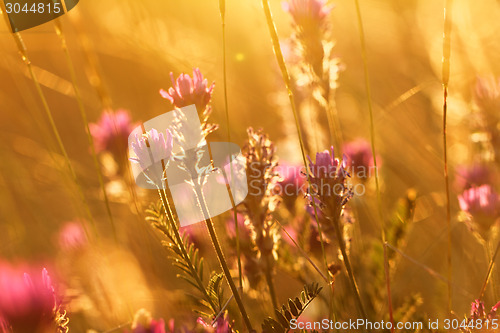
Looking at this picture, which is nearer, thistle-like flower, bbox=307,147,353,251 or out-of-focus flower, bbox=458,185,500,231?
thistle-like flower, bbox=307,147,353,251

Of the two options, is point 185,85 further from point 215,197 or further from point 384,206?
point 384,206

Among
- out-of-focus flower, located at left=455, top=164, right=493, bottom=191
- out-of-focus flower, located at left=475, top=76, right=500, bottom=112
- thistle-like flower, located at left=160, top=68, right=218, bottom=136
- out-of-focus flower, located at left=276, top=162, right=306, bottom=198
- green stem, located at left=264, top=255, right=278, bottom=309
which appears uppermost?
thistle-like flower, located at left=160, top=68, right=218, bottom=136

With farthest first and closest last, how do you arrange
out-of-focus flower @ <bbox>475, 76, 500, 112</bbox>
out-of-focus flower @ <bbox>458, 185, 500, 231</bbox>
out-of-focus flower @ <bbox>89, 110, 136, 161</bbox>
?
out-of-focus flower @ <bbox>89, 110, 136, 161</bbox>
out-of-focus flower @ <bbox>475, 76, 500, 112</bbox>
out-of-focus flower @ <bbox>458, 185, 500, 231</bbox>

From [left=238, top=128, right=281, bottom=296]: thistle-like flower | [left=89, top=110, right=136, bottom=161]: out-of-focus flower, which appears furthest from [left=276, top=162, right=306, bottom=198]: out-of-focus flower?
[left=89, top=110, right=136, bottom=161]: out-of-focus flower

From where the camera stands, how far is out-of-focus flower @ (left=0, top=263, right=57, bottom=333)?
25.8 inches

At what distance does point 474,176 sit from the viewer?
129cm

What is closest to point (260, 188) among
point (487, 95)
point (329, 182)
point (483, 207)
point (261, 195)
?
point (261, 195)

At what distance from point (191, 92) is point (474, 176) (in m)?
0.90

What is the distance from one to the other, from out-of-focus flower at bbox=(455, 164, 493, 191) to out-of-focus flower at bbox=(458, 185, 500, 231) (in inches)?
9.4

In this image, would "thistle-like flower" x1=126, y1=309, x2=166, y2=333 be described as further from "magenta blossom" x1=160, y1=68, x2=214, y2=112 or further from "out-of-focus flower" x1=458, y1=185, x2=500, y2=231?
"out-of-focus flower" x1=458, y1=185, x2=500, y2=231

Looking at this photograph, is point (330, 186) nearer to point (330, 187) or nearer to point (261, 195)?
point (330, 187)

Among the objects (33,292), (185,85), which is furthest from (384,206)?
(33,292)

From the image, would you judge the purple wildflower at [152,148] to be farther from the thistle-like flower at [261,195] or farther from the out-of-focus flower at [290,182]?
the out-of-focus flower at [290,182]

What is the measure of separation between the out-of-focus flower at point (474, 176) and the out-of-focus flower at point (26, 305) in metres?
1.07
